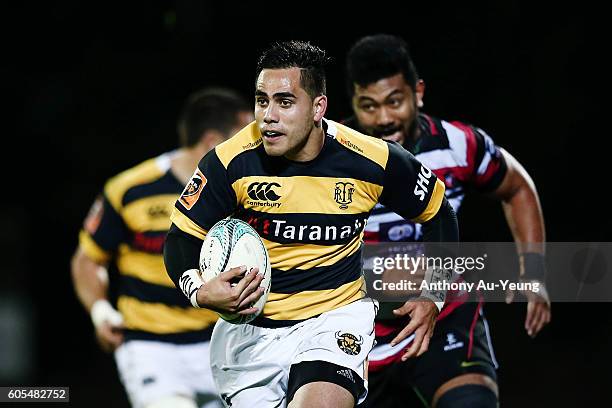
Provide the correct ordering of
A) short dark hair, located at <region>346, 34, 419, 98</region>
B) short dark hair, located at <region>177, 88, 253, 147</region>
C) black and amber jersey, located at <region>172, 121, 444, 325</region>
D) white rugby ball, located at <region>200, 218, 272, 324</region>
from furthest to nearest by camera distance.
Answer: short dark hair, located at <region>177, 88, 253, 147</region> < short dark hair, located at <region>346, 34, 419, 98</region> < black and amber jersey, located at <region>172, 121, 444, 325</region> < white rugby ball, located at <region>200, 218, 272, 324</region>

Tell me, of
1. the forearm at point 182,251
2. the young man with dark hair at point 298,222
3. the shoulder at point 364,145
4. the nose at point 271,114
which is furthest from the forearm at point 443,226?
the forearm at point 182,251

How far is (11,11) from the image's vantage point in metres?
9.31

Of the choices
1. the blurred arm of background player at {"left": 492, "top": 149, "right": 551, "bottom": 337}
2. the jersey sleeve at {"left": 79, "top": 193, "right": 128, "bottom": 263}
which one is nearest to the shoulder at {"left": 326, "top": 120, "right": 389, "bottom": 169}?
the blurred arm of background player at {"left": 492, "top": 149, "right": 551, "bottom": 337}

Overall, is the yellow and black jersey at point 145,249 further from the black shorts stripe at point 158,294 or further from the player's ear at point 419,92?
the player's ear at point 419,92

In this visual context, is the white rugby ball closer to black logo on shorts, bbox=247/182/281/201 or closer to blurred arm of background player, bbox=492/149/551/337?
black logo on shorts, bbox=247/182/281/201

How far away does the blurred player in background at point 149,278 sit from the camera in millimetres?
5594

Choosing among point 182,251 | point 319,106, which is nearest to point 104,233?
point 182,251

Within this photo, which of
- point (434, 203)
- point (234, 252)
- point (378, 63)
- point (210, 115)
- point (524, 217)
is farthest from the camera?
point (210, 115)

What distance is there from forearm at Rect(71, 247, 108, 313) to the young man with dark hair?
183 centimetres

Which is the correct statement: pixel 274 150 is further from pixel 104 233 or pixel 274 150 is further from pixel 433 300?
pixel 104 233

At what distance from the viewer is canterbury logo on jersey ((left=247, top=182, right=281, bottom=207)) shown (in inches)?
150

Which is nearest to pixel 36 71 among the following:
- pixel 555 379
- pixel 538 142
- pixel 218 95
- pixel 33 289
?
pixel 33 289

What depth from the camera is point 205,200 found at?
12.4 feet

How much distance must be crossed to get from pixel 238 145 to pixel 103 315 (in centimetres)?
196
